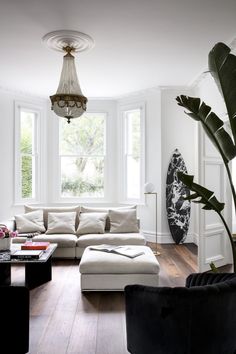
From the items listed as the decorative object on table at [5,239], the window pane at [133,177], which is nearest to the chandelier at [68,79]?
the decorative object on table at [5,239]

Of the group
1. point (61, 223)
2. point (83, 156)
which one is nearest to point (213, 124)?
point (61, 223)

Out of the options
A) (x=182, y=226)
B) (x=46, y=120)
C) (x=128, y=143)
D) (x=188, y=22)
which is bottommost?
(x=182, y=226)

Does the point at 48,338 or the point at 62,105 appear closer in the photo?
the point at 48,338

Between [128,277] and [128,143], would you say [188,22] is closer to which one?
[128,277]

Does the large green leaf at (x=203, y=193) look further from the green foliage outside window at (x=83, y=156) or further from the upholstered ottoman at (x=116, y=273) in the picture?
the green foliage outside window at (x=83, y=156)

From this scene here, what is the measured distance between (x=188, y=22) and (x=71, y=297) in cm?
345

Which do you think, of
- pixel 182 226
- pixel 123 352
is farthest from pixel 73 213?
pixel 123 352

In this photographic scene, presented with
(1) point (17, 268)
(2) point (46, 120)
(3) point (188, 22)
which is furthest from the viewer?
(2) point (46, 120)

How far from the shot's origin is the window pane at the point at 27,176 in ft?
23.0

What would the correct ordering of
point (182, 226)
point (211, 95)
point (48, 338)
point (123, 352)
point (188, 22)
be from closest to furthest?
1. point (123, 352)
2. point (48, 338)
3. point (188, 22)
4. point (211, 95)
5. point (182, 226)

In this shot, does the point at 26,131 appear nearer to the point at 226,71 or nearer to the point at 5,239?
the point at 5,239

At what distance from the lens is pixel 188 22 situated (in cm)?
378

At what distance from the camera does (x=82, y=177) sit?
745 centimetres

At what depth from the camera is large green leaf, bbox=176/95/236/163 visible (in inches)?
104
